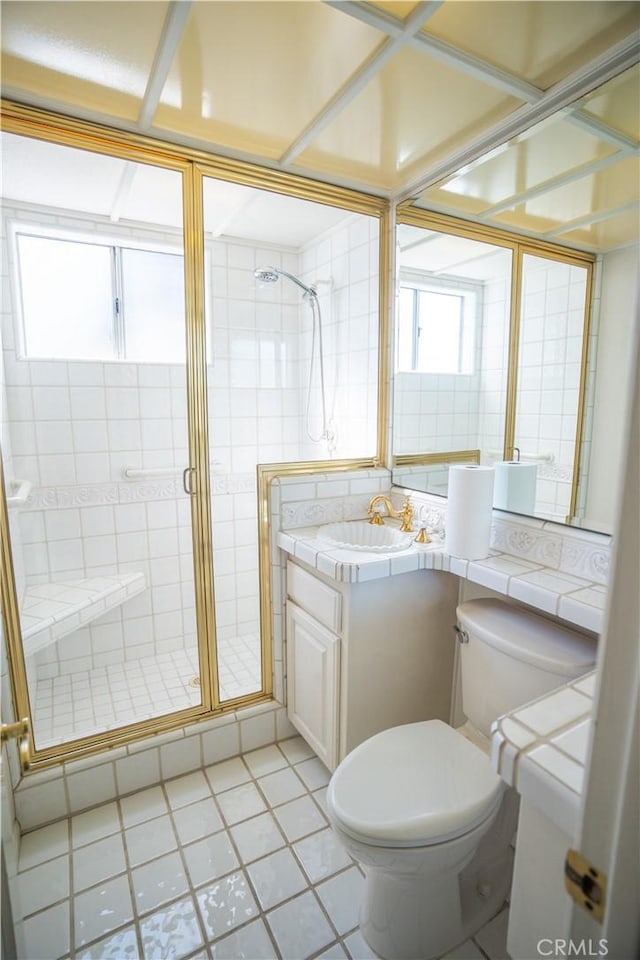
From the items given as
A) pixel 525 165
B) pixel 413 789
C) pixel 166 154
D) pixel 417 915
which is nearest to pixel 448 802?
pixel 413 789

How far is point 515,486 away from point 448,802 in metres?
0.91

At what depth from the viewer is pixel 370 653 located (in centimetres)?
156

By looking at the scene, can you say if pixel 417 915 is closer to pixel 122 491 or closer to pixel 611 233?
pixel 611 233

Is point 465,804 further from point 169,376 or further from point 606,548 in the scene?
point 169,376

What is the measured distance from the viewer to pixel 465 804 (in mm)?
1079

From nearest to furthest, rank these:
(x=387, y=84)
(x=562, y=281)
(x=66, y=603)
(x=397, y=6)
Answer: (x=397, y=6), (x=387, y=84), (x=562, y=281), (x=66, y=603)

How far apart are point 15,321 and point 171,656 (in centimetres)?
173

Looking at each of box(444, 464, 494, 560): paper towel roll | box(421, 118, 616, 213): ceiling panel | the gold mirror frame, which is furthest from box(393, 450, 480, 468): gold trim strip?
box(421, 118, 616, 213): ceiling panel

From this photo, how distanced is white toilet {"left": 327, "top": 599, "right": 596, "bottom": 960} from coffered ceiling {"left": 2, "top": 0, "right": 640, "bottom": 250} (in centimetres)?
109

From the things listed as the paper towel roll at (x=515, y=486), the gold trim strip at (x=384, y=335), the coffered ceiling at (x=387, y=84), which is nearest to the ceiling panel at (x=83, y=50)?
the coffered ceiling at (x=387, y=84)

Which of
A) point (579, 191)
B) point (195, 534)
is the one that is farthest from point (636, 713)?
point (195, 534)

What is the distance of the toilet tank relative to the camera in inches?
45.3

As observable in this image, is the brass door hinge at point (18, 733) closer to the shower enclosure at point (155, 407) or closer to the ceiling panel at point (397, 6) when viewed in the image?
the shower enclosure at point (155, 407)

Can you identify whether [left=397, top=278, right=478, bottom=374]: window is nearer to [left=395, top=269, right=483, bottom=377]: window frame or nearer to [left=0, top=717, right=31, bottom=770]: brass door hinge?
[left=395, top=269, right=483, bottom=377]: window frame
